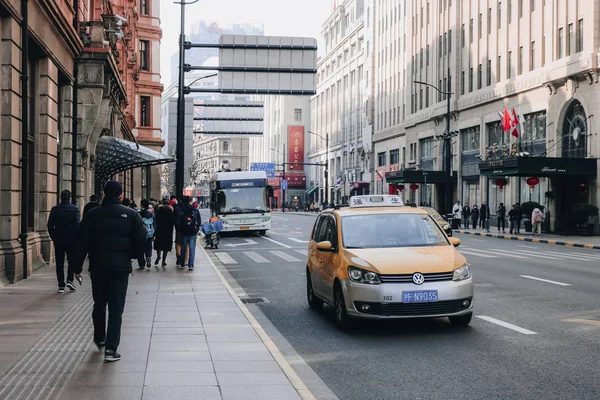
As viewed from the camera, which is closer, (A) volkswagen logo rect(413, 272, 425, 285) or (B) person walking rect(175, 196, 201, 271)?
(A) volkswagen logo rect(413, 272, 425, 285)

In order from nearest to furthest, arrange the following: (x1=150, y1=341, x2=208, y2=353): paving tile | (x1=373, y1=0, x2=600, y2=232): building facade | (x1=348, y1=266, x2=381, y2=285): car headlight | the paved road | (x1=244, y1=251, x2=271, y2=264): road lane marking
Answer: the paved road < (x1=150, y1=341, x2=208, y2=353): paving tile < (x1=348, y1=266, x2=381, y2=285): car headlight < (x1=244, y1=251, x2=271, y2=264): road lane marking < (x1=373, y1=0, x2=600, y2=232): building facade

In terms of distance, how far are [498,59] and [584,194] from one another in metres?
14.8

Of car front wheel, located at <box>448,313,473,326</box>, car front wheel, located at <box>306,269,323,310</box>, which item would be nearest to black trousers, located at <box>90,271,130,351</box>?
A: car front wheel, located at <box>448,313,473,326</box>

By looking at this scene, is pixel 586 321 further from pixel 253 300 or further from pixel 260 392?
pixel 260 392

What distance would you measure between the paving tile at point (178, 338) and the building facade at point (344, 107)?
258 feet

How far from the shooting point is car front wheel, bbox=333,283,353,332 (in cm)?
1059

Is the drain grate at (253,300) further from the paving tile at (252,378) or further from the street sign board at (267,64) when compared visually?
the street sign board at (267,64)

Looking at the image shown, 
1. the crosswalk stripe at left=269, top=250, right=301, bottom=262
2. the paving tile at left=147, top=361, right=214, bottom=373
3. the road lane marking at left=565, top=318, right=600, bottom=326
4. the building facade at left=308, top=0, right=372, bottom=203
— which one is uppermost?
the building facade at left=308, top=0, right=372, bottom=203

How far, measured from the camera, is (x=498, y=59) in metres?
53.8

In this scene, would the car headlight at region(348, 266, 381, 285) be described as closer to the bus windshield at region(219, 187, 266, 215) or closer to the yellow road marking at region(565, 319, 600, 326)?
the yellow road marking at region(565, 319, 600, 326)

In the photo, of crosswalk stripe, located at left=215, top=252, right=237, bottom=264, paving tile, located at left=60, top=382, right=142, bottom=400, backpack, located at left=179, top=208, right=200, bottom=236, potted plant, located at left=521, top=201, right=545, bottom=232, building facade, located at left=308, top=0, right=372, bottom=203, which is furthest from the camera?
building facade, located at left=308, top=0, right=372, bottom=203

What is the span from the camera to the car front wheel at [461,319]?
1071cm

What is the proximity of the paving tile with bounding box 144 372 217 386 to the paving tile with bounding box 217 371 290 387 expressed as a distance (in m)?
0.10

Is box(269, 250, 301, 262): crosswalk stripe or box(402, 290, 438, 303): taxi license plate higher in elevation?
box(402, 290, 438, 303): taxi license plate
